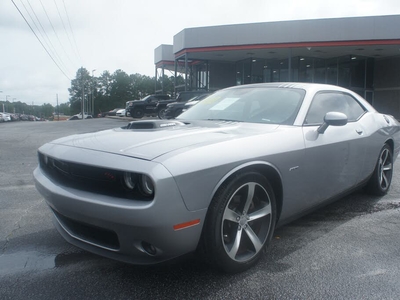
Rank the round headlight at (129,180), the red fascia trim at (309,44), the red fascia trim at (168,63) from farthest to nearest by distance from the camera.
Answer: the red fascia trim at (168,63) < the red fascia trim at (309,44) < the round headlight at (129,180)

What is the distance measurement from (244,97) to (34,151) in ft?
20.9

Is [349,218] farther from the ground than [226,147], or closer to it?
closer to it

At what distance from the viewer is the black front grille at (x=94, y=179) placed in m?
2.17

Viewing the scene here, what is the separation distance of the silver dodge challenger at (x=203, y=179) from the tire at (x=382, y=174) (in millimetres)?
917

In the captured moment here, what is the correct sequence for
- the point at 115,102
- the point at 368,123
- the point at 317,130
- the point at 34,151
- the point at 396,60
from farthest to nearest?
the point at 115,102, the point at 396,60, the point at 34,151, the point at 368,123, the point at 317,130

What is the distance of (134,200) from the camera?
2.12m

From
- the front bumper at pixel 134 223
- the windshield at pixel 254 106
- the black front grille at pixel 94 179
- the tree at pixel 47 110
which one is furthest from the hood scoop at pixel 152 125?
the tree at pixel 47 110

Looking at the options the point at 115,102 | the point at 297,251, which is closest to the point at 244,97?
the point at 297,251

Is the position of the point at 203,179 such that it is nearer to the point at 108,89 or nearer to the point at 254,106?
the point at 254,106

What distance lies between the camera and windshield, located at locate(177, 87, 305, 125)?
334 cm

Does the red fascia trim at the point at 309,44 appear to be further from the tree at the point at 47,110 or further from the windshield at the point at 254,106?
the tree at the point at 47,110

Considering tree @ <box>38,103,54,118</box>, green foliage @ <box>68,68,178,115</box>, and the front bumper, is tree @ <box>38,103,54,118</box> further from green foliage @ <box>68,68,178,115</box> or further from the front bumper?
the front bumper

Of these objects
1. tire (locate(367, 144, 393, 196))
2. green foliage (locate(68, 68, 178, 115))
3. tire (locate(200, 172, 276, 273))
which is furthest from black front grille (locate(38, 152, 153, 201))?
green foliage (locate(68, 68, 178, 115))

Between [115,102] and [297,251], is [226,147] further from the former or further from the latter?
[115,102]
